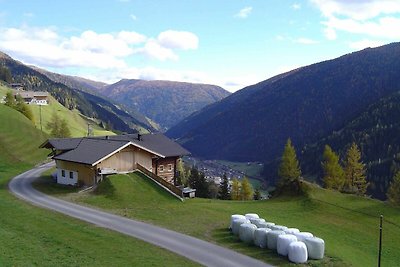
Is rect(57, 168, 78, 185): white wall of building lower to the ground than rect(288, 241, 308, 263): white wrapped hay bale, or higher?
higher

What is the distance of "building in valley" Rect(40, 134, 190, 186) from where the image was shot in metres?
56.2

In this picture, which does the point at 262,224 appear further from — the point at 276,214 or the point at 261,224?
the point at 276,214

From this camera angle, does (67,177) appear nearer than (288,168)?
Yes

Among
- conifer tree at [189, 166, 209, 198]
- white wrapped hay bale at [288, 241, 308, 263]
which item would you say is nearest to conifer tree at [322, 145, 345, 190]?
conifer tree at [189, 166, 209, 198]

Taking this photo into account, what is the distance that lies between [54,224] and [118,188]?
48.9ft

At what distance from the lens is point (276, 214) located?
48.5m

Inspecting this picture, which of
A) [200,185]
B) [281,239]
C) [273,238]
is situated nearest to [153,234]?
[273,238]

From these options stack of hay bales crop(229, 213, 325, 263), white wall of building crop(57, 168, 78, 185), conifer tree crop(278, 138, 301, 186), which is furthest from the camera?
conifer tree crop(278, 138, 301, 186)

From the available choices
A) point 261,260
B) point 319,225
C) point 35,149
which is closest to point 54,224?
point 261,260

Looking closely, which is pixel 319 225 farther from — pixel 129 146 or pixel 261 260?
pixel 129 146

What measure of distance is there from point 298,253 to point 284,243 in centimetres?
144

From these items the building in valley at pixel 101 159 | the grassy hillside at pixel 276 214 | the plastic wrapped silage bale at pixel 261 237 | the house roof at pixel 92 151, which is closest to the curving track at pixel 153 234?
the grassy hillside at pixel 276 214

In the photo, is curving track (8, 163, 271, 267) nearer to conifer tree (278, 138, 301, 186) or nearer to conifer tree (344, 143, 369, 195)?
conifer tree (278, 138, 301, 186)

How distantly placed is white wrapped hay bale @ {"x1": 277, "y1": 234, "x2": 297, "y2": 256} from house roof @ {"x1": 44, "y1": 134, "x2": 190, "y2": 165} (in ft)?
97.7
